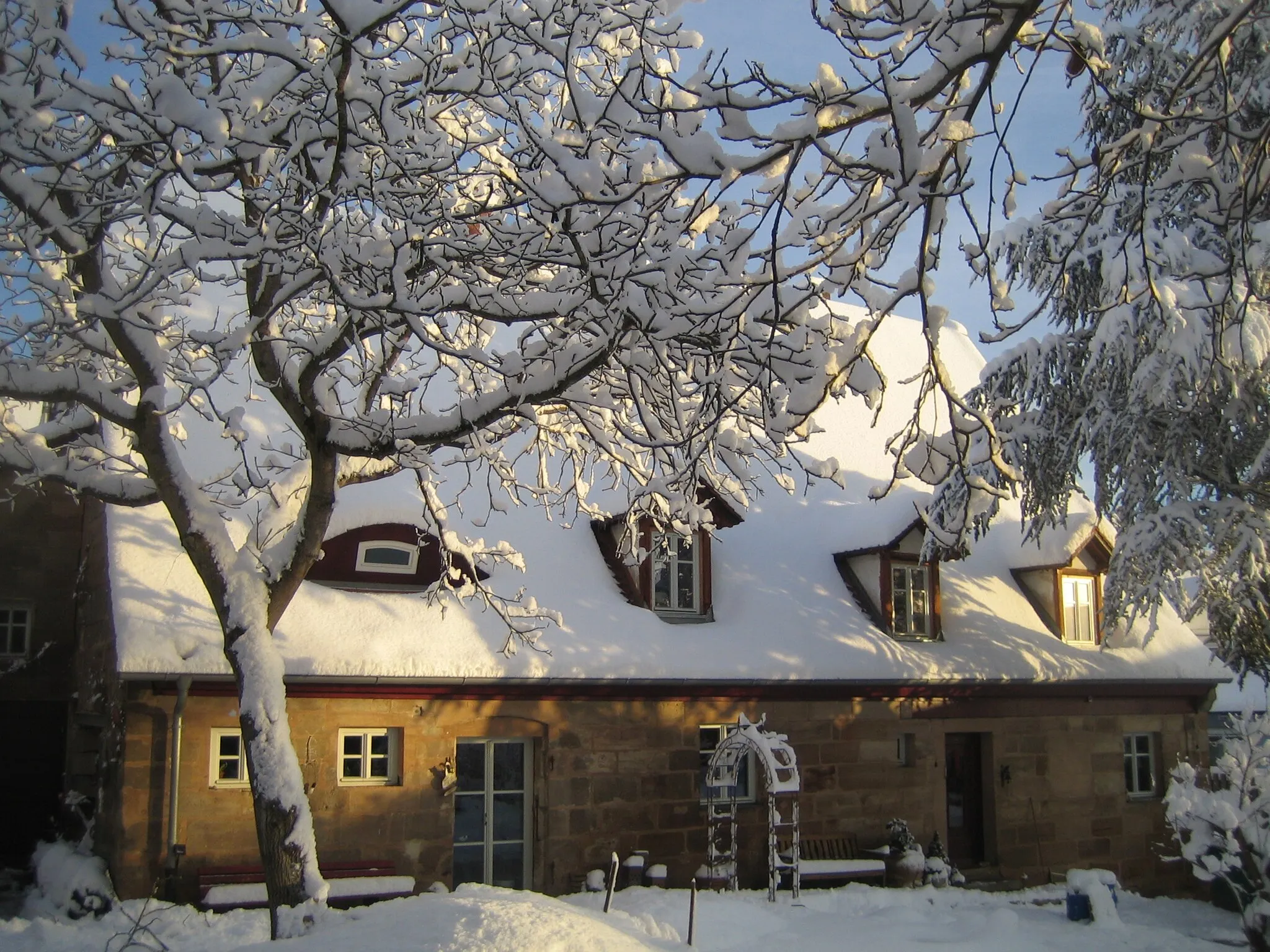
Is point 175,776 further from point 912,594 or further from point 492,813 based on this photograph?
point 912,594

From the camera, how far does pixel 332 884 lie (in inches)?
413

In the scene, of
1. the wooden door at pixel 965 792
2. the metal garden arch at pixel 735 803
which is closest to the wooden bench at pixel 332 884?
the metal garden arch at pixel 735 803

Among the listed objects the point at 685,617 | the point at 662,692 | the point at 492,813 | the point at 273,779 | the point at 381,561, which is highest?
the point at 381,561

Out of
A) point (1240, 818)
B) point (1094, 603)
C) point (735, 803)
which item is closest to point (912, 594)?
point (1094, 603)

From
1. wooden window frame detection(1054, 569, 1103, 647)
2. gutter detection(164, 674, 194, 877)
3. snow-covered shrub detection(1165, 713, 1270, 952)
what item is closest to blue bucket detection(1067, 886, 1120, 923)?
snow-covered shrub detection(1165, 713, 1270, 952)

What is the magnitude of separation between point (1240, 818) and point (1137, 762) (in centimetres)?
527

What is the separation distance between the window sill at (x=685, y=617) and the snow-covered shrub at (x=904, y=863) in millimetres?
3458

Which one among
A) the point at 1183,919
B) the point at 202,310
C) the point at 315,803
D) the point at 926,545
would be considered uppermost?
the point at 202,310

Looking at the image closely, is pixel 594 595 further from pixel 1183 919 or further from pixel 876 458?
pixel 1183 919

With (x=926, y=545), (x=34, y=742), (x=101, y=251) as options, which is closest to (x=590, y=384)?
(x=101, y=251)

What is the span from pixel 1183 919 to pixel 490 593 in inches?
384

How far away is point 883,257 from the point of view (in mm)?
4742

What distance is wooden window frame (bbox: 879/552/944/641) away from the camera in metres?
14.2

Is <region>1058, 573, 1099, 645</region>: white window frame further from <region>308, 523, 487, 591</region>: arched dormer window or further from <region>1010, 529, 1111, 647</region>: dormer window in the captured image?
<region>308, 523, 487, 591</region>: arched dormer window
